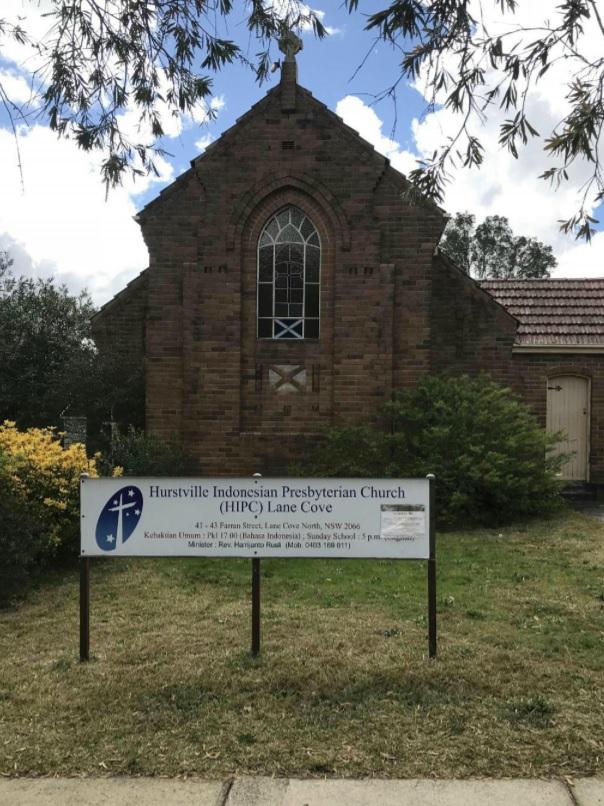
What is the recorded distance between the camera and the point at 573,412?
15.7 meters

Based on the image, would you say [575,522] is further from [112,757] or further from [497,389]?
[112,757]

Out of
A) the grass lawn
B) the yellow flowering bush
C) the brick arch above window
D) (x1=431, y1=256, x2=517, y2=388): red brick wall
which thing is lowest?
the grass lawn

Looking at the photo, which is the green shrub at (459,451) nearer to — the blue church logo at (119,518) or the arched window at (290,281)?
the arched window at (290,281)

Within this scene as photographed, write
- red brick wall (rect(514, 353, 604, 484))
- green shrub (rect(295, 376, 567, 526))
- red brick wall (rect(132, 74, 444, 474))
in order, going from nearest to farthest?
green shrub (rect(295, 376, 567, 526))
red brick wall (rect(132, 74, 444, 474))
red brick wall (rect(514, 353, 604, 484))

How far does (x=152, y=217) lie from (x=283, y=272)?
2680mm

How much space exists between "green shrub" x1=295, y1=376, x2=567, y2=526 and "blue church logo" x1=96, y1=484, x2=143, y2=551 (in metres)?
6.34

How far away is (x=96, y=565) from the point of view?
8.46 meters

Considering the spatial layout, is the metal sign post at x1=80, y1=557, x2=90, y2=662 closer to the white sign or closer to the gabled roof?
the white sign

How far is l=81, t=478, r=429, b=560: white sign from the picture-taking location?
16.3ft

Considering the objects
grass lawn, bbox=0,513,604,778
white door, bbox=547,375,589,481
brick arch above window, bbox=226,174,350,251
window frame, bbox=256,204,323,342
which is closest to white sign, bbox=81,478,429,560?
grass lawn, bbox=0,513,604,778

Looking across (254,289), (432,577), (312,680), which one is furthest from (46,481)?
(254,289)

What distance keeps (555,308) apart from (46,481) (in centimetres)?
1234

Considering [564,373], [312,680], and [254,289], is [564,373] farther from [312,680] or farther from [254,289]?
[312,680]

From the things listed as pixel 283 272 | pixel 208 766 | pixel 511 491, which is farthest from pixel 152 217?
pixel 208 766
